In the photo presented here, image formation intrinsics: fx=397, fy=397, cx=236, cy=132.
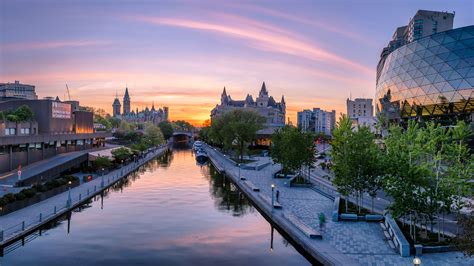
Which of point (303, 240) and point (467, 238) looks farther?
point (303, 240)

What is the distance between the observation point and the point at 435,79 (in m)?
69.6

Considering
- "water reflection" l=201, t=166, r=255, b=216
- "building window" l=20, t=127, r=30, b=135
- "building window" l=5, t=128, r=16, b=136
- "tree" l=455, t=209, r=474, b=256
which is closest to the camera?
"tree" l=455, t=209, r=474, b=256

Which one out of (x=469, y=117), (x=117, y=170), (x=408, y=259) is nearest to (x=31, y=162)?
(x=117, y=170)

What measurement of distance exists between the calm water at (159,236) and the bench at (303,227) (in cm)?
150

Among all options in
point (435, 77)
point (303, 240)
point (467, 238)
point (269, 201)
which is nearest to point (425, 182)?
point (467, 238)

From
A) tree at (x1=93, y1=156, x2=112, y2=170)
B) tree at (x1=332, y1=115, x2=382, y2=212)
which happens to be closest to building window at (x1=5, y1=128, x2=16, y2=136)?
tree at (x1=93, y1=156, x2=112, y2=170)

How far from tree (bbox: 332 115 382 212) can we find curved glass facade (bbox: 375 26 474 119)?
1481 inches

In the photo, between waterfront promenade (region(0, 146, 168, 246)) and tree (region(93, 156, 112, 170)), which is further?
tree (region(93, 156, 112, 170))

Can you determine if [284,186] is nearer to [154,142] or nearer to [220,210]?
[220,210]

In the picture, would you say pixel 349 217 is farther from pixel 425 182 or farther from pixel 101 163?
pixel 101 163

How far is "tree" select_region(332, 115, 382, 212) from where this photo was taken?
33938 millimetres

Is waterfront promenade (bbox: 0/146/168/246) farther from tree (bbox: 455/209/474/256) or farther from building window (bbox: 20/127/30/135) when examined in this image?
tree (bbox: 455/209/474/256)

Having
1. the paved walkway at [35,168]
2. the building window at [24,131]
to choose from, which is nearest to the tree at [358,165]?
the paved walkway at [35,168]

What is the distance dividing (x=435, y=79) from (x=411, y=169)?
49322mm
